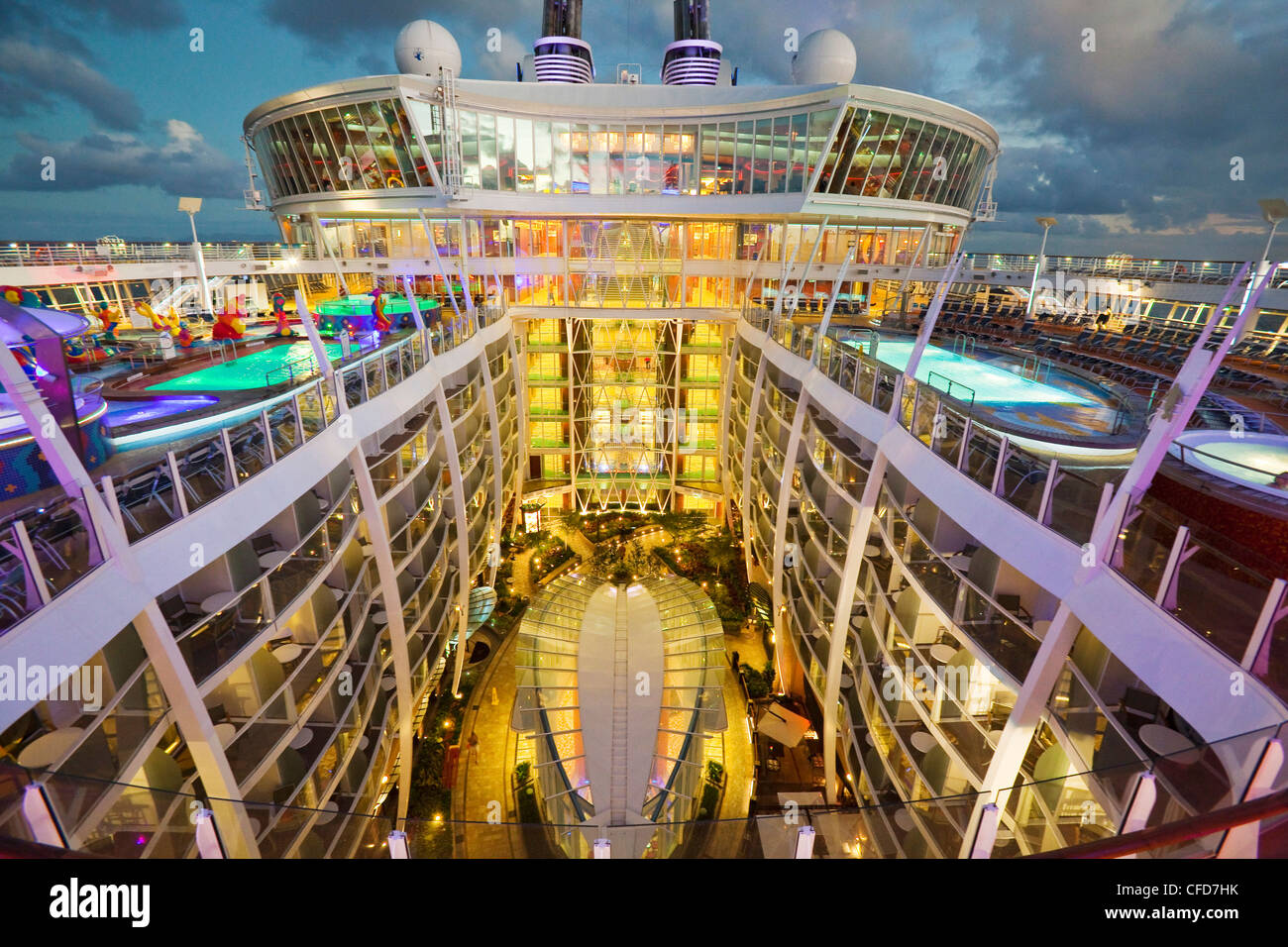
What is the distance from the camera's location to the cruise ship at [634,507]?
15.1 ft

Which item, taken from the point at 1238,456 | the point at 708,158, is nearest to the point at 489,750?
the point at 1238,456

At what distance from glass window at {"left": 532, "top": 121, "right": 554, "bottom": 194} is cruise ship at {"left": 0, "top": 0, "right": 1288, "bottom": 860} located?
0.09 metres

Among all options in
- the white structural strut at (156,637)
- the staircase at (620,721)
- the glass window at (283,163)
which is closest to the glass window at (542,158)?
the glass window at (283,163)

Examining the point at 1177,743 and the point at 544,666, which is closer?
the point at 1177,743

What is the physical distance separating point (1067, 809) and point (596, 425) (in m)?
24.8

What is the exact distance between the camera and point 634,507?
29.5 meters

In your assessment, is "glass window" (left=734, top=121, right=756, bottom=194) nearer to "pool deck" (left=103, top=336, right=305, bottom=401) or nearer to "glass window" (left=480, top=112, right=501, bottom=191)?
"glass window" (left=480, top=112, right=501, bottom=191)

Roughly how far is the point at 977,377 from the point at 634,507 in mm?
17262

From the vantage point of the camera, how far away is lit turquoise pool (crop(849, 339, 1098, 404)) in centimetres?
1241

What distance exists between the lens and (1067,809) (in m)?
4.53

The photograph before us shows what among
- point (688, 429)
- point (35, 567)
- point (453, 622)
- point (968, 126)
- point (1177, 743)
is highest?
point (968, 126)
